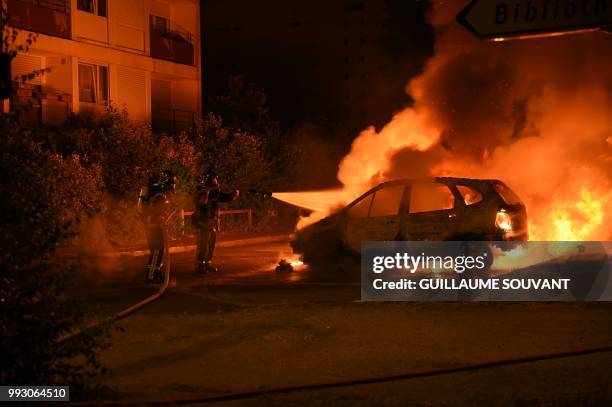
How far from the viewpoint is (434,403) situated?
19.6 ft

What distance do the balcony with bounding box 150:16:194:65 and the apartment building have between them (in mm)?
37

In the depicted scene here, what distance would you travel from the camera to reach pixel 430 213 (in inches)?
497

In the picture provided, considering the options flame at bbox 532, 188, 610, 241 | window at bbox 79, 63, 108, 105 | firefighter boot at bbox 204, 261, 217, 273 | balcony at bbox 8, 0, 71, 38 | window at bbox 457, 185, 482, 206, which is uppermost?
balcony at bbox 8, 0, 71, 38

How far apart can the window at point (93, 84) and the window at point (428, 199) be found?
1747cm

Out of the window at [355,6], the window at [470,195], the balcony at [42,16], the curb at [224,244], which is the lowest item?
the curb at [224,244]

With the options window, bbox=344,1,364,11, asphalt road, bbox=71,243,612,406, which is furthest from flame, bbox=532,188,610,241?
window, bbox=344,1,364,11

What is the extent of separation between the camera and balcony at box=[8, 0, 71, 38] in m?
25.3

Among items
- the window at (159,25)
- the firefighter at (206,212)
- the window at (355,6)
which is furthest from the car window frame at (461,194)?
the window at (355,6)

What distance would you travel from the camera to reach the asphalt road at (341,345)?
6.37 metres

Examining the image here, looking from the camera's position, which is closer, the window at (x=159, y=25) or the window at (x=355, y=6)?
the window at (x=159, y=25)

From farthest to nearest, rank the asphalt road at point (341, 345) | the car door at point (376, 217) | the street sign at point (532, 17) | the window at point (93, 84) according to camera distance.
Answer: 1. the window at point (93, 84)
2. the car door at point (376, 217)
3. the asphalt road at point (341, 345)
4. the street sign at point (532, 17)

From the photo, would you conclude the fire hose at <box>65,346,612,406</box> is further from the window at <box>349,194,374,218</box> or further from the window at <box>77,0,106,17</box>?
the window at <box>77,0,106,17</box>

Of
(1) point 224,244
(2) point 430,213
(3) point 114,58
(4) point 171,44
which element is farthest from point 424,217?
(4) point 171,44

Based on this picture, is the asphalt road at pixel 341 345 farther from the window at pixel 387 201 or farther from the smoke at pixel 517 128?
the smoke at pixel 517 128
